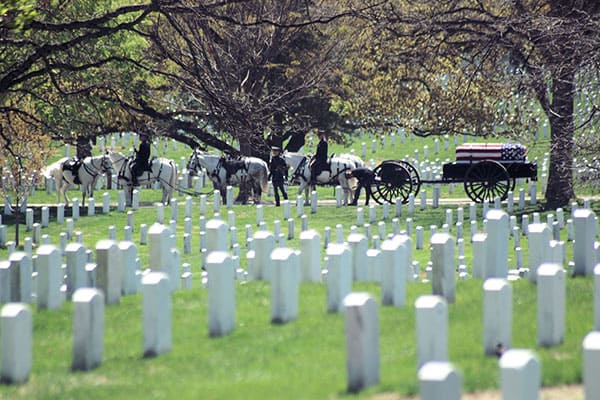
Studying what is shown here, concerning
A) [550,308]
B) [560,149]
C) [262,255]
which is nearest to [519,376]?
[550,308]

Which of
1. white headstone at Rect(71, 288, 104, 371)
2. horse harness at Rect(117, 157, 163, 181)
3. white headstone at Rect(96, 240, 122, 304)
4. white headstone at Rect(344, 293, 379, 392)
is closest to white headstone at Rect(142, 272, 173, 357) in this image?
white headstone at Rect(71, 288, 104, 371)

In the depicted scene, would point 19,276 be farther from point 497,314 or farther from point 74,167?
point 74,167

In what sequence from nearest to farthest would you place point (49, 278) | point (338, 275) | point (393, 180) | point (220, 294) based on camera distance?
1. point (220, 294)
2. point (338, 275)
3. point (49, 278)
4. point (393, 180)

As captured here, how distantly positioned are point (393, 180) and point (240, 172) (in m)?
4.42

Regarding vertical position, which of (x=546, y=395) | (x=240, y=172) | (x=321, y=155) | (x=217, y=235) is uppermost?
(x=321, y=155)

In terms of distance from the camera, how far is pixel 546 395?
312 inches

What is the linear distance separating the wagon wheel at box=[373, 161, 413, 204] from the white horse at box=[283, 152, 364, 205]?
125 cm

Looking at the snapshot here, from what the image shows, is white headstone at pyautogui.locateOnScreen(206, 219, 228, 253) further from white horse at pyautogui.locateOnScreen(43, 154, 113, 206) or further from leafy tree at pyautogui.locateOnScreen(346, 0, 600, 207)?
white horse at pyautogui.locateOnScreen(43, 154, 113, 206)

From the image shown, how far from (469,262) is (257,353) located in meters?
13.3

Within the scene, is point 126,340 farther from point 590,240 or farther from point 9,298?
point 590,240

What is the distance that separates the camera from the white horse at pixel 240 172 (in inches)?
1366

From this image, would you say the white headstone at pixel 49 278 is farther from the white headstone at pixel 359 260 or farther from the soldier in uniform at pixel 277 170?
the soldier in uniform at pixel 277 170

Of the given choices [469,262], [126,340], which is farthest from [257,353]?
[469,262]

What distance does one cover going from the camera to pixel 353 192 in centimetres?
3434
